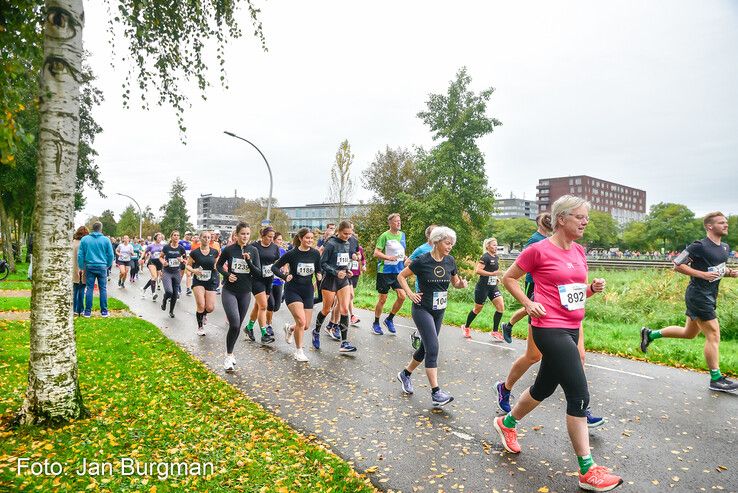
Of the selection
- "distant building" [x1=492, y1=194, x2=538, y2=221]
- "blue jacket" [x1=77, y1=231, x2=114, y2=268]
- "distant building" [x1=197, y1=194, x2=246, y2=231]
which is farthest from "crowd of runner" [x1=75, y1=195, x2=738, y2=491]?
"distant building" [x1=492, y1=194, x2=538, y2=221]

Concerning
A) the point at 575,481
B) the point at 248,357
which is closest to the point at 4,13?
the point at 248,357

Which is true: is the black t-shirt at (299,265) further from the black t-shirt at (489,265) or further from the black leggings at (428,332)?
the black t-shirt at (489,265)

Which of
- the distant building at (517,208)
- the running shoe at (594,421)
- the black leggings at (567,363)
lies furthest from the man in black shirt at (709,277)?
the distant building at (517,208)

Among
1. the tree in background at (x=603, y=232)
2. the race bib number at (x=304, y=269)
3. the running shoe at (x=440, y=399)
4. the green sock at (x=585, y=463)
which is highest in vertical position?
the tree in background at (x=603, y=232)

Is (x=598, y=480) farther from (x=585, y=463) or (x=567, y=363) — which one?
(x=567, y=363)

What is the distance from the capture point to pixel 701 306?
247 inches

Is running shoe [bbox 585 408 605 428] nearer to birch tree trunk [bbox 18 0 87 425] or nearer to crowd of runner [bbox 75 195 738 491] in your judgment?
crowd of runner [bbox 75 195 738 491]

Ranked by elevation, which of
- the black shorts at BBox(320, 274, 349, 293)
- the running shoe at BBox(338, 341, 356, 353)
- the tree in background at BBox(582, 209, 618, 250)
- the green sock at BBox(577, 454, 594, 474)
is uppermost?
the tree in background at BBox(582, 209, 618, 250)

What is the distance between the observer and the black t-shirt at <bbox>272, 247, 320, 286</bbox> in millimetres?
7840

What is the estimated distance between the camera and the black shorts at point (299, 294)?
773 cm

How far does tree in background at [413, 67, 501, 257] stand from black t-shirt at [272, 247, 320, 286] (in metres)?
28.6

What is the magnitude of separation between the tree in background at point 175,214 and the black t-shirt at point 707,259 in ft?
290

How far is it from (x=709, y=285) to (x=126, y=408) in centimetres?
731

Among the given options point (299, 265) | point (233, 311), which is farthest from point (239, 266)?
point (299, 265)
